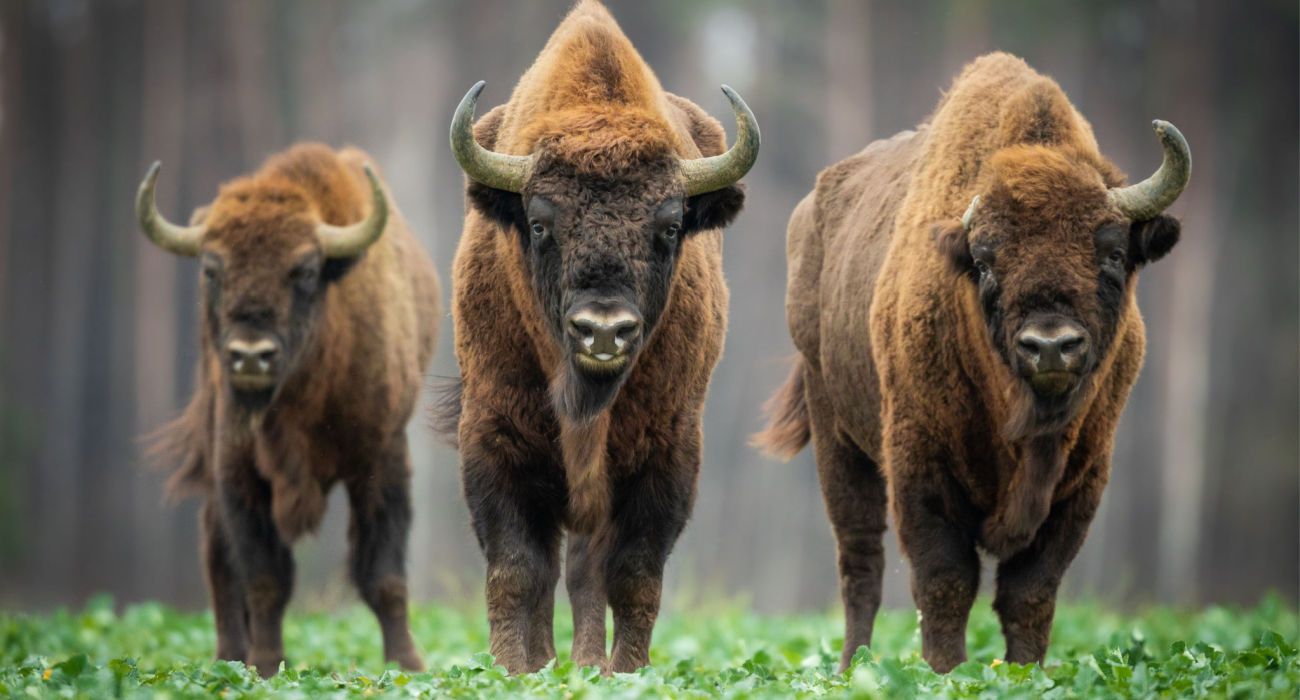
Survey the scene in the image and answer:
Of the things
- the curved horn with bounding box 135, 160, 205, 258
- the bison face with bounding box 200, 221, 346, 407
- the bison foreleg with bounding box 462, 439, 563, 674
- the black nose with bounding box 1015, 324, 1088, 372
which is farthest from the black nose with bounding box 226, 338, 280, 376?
the black nose with bounding box 1015, 324, 1088, 372

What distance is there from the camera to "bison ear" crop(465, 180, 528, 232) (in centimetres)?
675

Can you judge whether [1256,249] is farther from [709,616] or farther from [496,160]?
[496,160]

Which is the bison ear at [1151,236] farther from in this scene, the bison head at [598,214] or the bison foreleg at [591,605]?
the bison foreleg at [591,605]

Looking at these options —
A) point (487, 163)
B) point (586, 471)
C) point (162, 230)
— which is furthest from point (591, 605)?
point (162, 230)

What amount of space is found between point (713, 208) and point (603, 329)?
107 cm

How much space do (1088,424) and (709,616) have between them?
6613mm

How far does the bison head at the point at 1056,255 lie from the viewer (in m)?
6.47

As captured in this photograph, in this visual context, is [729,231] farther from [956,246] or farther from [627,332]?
[627,332]

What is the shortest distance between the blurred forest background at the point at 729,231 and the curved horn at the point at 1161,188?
17112 millimetres

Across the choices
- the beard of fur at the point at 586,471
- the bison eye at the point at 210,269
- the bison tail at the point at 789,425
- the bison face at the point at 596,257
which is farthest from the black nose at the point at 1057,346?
the bison eye at the point at 210,269

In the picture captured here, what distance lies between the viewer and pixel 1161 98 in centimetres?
2519

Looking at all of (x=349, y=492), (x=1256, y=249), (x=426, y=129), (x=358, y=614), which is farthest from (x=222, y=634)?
(x=1256, y=249)

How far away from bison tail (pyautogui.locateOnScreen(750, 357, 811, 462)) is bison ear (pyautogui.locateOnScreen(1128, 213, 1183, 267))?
9.77ft

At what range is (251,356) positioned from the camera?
8.91m
